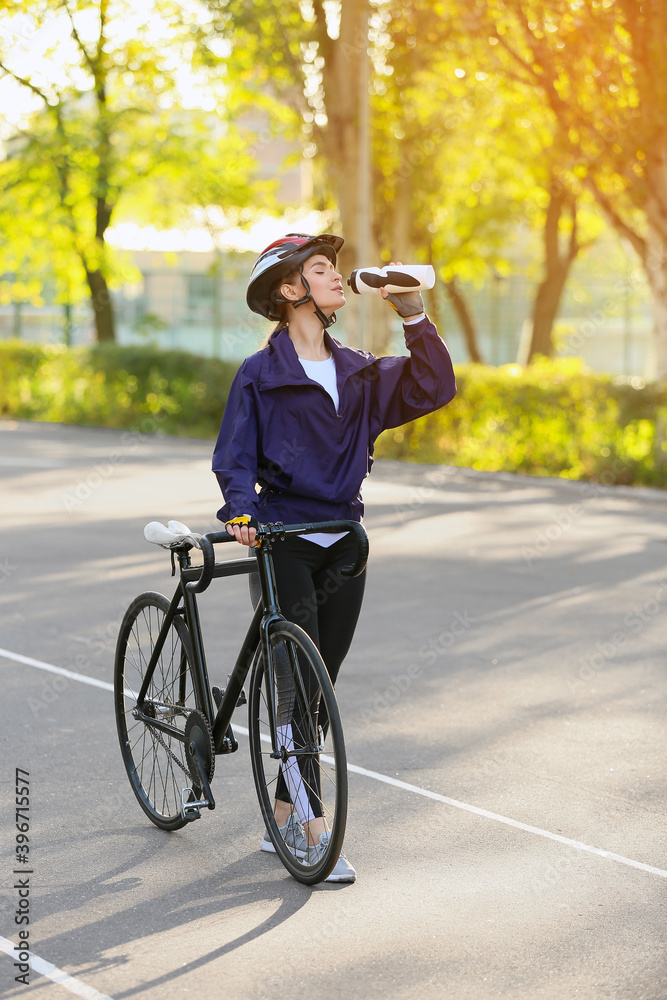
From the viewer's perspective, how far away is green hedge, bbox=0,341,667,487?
15.1 meters

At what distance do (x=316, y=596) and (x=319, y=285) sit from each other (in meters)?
0.97

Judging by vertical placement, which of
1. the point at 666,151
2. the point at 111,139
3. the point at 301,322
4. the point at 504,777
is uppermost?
the point at 111,139

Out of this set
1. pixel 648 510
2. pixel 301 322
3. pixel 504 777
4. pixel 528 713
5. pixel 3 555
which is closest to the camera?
pixel 301 322

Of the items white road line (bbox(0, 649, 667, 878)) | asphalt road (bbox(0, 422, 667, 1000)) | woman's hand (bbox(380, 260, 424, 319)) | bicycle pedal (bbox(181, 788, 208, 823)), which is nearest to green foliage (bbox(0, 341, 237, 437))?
asphalt road (bbox(0, 422, 667, 1000))

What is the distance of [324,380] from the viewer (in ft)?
13.2

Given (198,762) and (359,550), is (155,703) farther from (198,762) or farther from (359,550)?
(359,550)

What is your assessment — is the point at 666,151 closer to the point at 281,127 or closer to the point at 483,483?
the point at 483,483

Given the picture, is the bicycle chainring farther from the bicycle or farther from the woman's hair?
the woman's hair

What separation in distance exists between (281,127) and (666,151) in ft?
50.6

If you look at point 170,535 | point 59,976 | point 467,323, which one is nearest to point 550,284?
point 467,323

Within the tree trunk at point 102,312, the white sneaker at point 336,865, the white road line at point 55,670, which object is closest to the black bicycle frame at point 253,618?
the white sneaker at point 336,865

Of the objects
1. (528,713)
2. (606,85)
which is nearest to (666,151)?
(606,85)

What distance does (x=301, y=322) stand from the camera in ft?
13.4

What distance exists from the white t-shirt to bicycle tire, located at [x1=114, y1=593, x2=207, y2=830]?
527 mm
